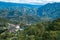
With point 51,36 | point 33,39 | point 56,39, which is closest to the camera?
point 56,39

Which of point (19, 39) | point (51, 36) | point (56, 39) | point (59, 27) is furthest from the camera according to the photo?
point (59, 27)

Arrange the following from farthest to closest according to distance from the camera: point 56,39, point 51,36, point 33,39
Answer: point 33,39 < point 51,36 < point 56,39

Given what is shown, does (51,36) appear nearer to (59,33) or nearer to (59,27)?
(59,33)

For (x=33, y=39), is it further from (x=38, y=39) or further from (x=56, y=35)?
→ (x=56, y=35)

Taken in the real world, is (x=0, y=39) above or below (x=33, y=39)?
below

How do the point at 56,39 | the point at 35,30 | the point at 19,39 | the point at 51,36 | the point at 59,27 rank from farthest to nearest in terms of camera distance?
the point at 35,30, the point at 59,27, the point at 19,39, the point at 51,36, the point at 56,39

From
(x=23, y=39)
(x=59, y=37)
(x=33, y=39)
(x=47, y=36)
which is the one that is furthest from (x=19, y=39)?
(x=59, y=37)

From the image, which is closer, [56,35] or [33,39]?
[56,35]

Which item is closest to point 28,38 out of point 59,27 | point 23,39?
point 23,39

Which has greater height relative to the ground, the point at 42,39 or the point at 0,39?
the point at 42,39
